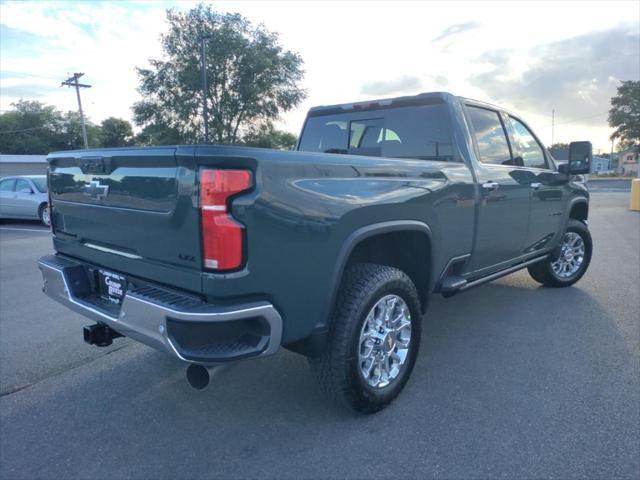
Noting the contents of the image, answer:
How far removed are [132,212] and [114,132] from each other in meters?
64.5

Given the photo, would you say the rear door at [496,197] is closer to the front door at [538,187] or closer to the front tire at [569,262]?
the front door at [538,187]

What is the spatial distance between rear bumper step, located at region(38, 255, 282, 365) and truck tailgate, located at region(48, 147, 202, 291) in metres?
0.14

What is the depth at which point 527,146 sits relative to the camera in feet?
15.7

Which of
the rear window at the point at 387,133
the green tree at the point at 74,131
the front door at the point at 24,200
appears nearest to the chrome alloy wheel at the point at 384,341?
the rear window at the point at 387,133

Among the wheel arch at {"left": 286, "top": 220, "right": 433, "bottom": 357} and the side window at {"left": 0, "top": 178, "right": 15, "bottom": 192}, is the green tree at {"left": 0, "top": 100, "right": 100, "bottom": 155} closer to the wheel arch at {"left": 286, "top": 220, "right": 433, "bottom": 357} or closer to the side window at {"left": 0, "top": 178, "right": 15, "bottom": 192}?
the side window at {"left": 0, "top": 178, "right": 15, "bottom": 192}

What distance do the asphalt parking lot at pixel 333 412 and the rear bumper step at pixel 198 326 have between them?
68cm

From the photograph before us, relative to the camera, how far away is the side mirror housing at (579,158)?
4.86 m

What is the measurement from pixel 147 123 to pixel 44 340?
29367 mm

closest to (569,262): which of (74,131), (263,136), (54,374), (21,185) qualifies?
(54,374)

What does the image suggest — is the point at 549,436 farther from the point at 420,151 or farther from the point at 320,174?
the point at 420,151

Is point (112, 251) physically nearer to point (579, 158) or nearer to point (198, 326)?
point (198, 326)

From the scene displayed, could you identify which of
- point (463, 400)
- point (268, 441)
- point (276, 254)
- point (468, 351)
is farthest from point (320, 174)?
point (468, 351)

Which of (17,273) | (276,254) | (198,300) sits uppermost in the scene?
(276,254)

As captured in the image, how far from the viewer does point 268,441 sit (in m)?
2.69
